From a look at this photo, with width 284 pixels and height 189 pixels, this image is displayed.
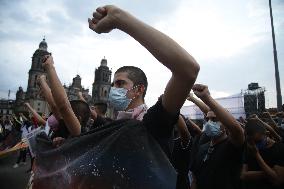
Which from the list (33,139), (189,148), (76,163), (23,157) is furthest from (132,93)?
(23,157)

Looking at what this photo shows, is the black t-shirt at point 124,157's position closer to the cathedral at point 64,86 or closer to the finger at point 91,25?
the finger at point 91,25

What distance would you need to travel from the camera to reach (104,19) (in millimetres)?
1654

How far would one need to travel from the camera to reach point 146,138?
1947mm

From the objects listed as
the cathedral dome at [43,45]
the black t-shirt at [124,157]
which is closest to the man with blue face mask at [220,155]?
the black t-shirt at [124,157]

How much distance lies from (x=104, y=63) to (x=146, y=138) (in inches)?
4224

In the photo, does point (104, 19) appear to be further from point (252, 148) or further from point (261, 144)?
point (261, 144)

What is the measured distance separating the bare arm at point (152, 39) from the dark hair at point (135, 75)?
31.4 inches

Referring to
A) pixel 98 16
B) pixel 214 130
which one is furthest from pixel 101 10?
pixel 214 130

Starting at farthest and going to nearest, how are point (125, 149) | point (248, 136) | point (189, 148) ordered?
1. point (189, 148)
2. point (248, 136)
3. point (125, 149)

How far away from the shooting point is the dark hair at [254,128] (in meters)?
4.25

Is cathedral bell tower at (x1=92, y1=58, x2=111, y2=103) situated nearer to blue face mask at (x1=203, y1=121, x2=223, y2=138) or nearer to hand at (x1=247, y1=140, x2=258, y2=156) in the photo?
hand at (x1=247, y1=140, x2=258, y2=156)

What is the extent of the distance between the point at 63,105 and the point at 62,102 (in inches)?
1.1

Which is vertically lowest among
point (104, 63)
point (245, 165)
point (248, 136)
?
point (245, 165)

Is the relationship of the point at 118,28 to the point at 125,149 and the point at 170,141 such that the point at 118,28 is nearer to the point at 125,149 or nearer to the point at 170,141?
the point at 125,149
